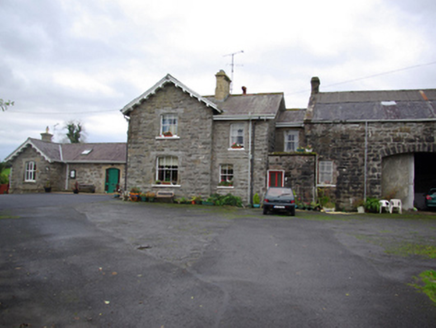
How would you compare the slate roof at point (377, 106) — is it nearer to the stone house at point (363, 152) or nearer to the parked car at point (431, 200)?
the stone house at point (363, 152)

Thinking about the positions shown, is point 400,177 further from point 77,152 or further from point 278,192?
point 77,152

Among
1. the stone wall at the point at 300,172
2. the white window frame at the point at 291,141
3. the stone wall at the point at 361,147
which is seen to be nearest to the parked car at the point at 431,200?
the stone wall at the point at 361,147

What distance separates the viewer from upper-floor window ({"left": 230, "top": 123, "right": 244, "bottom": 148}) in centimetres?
2109

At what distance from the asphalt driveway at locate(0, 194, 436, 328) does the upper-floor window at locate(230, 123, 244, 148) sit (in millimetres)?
10787

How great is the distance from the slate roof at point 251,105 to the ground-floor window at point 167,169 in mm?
4106

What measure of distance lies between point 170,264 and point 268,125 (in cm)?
1492

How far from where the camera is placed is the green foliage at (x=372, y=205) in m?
18.8

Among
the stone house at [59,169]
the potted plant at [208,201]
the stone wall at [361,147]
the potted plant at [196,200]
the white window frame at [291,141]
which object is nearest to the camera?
the stone wall at [361,147]

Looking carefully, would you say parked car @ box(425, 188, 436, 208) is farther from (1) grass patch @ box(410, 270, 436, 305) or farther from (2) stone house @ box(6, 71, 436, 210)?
(1) grass patch @ box(410, 270, 436, 305)

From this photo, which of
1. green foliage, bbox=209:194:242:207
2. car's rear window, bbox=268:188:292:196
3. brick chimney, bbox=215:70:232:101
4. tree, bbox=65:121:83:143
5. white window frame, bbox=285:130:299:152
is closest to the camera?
car's rear window, bbox=268:188:292:196

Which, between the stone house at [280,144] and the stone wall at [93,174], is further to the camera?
the stone wall at [93,174]

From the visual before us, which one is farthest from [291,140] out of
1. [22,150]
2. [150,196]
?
[22,150]

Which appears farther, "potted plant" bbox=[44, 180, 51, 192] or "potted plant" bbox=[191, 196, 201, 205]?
"potted plant" bbox=[44, 180, 51, 192]

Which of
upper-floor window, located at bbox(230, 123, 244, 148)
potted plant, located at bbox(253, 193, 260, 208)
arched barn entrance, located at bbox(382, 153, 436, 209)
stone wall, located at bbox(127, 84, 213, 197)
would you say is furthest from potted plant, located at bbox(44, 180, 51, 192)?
arched barn entrance, located at bbox(382, 153, 436, 209)
